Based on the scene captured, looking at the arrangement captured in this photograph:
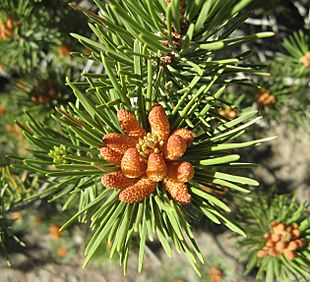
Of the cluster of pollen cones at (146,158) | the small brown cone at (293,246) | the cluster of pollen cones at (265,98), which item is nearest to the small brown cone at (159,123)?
the cluster of pollen cones at (146,158)

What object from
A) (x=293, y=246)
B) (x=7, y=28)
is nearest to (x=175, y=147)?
(x=293, y=246)

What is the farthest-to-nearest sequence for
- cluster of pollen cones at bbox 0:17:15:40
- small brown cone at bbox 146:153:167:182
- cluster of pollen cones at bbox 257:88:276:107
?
cluster of pollen cones at bbox 257:88:276:107 < cluster of pollen cones at bbox 0:17:15:40 < small brown cone at bbox 146:153:167:182

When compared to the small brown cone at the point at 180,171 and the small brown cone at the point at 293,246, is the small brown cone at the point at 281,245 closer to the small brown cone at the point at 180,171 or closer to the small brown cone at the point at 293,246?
the small brown cone at the point at 293,246

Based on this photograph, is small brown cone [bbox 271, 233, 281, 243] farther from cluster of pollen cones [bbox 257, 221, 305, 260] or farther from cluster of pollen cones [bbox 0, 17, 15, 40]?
cluster of pollen cones [bbox 0, 17, 15, 40]

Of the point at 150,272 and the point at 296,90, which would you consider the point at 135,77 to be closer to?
the point at 296,90

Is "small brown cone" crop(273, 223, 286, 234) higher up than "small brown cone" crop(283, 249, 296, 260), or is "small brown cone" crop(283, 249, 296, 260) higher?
"small brown cone" crop(273, 223, 286, 234)

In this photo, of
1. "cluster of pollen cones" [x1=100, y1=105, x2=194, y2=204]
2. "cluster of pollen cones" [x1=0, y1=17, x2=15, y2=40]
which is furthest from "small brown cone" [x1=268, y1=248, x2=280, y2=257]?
"cluster of pollen cones" [x1=0, y1=17, x2=15, y2=40]

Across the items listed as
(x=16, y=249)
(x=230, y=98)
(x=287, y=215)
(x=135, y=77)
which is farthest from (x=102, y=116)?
(x=16, y=249)
